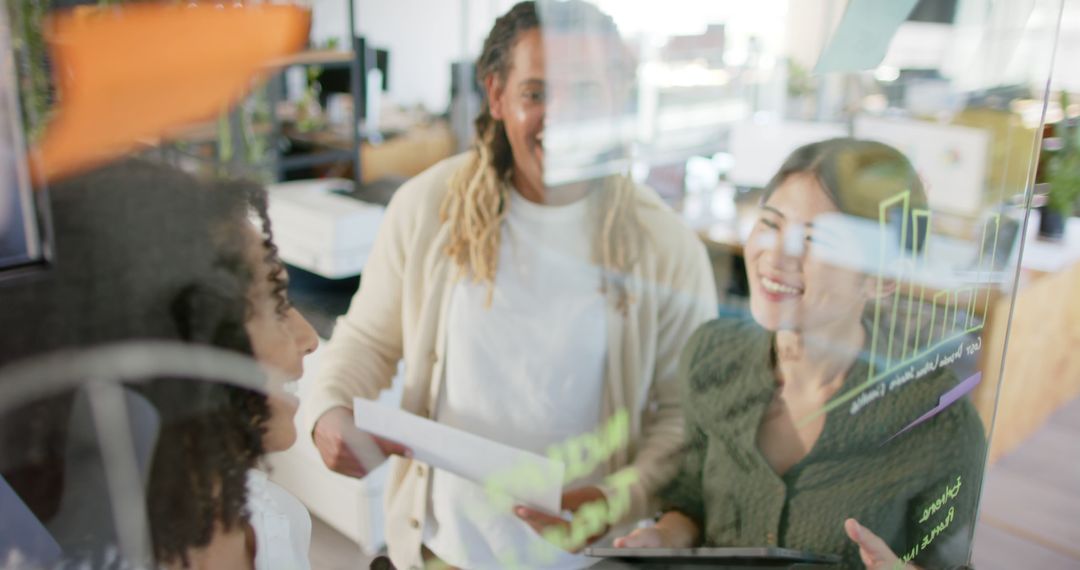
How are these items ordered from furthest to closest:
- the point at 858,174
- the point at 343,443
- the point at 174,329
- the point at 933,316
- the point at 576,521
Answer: the point at 933,316, the point at 858,174, the point at 576,521, the point at 343,443, the point at 174,329

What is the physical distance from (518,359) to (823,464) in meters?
0.40

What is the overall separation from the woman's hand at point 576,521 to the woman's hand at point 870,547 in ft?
1.09

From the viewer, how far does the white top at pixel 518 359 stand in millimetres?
617

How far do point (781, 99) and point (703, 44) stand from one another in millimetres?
88

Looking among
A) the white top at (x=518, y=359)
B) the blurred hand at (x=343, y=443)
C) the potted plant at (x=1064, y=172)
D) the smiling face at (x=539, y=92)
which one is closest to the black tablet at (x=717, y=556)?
the white top at (x=518, y=359)

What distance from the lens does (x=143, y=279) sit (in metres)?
0.46

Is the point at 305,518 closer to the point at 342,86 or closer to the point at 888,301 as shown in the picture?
the point at 342,86

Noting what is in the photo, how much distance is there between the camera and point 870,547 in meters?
0.90

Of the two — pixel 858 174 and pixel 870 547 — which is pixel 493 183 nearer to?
pixel 858 174

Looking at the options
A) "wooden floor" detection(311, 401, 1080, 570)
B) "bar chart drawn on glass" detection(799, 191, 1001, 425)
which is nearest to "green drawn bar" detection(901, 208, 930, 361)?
"bar chart drawn on glass" detection(799, 191, 1001, 425)

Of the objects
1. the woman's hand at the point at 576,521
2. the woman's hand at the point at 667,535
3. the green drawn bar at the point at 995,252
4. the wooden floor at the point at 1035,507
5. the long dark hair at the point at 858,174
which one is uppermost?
the long dark hair at the point at 858,174

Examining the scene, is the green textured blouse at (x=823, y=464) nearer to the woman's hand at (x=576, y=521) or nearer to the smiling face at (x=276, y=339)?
the woman's hand at (x=576, y=521)

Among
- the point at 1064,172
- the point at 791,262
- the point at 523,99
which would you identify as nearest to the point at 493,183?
the point at 523,99

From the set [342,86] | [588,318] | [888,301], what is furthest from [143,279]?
[888,301]
